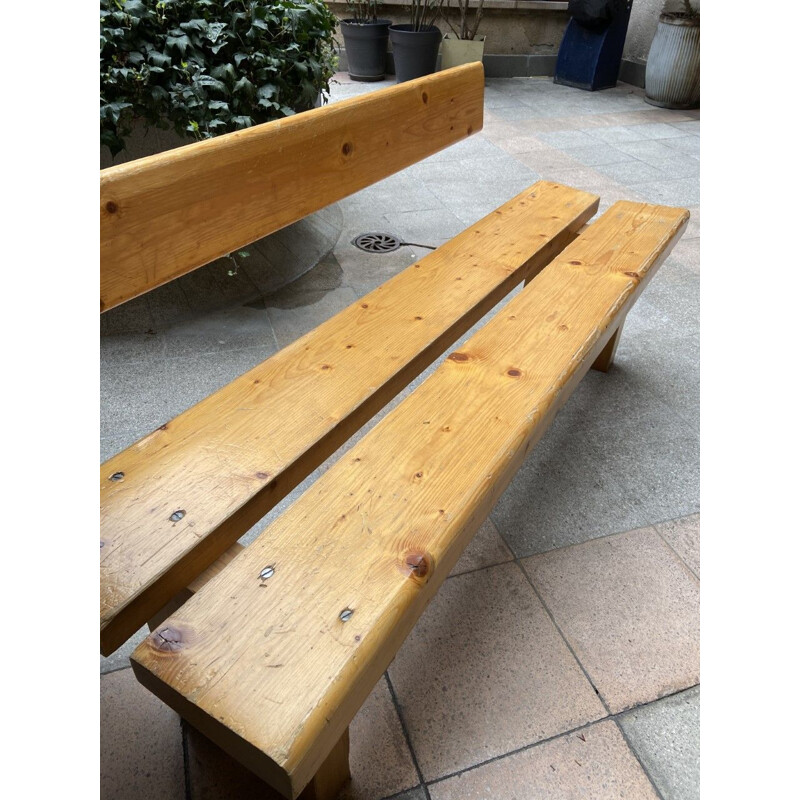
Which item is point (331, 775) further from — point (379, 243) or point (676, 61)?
point (676, 61)

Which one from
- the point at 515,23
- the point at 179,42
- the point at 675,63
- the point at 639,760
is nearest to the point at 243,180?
the point at 179,42

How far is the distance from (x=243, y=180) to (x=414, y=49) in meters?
5.91

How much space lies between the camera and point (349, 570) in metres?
0.93

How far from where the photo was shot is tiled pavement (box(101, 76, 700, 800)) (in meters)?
1.29

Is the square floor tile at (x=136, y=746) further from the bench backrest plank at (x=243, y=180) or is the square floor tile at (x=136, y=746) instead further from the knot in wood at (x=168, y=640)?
the bench backrest plank at (x=243, y=180)

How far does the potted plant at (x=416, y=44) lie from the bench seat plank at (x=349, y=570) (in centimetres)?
605

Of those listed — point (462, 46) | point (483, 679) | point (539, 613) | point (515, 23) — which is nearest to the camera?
point (483, 679)

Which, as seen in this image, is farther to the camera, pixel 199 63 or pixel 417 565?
pixel 199 63

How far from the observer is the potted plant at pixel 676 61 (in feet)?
19.7

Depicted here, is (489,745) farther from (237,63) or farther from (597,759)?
(237,63)

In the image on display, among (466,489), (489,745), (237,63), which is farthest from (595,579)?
(237,63)

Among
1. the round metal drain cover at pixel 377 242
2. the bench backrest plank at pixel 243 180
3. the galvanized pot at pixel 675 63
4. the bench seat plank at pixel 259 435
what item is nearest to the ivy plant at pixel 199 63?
the bench backrest plank at pixel 243 180

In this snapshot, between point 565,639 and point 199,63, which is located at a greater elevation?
point 199,63

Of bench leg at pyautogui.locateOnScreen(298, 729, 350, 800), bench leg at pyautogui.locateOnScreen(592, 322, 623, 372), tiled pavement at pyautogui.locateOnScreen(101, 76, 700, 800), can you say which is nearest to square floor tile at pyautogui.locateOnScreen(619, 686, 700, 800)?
tiled pavement at pyautogui.locateOnScreen(101, 76, 700, 800)
